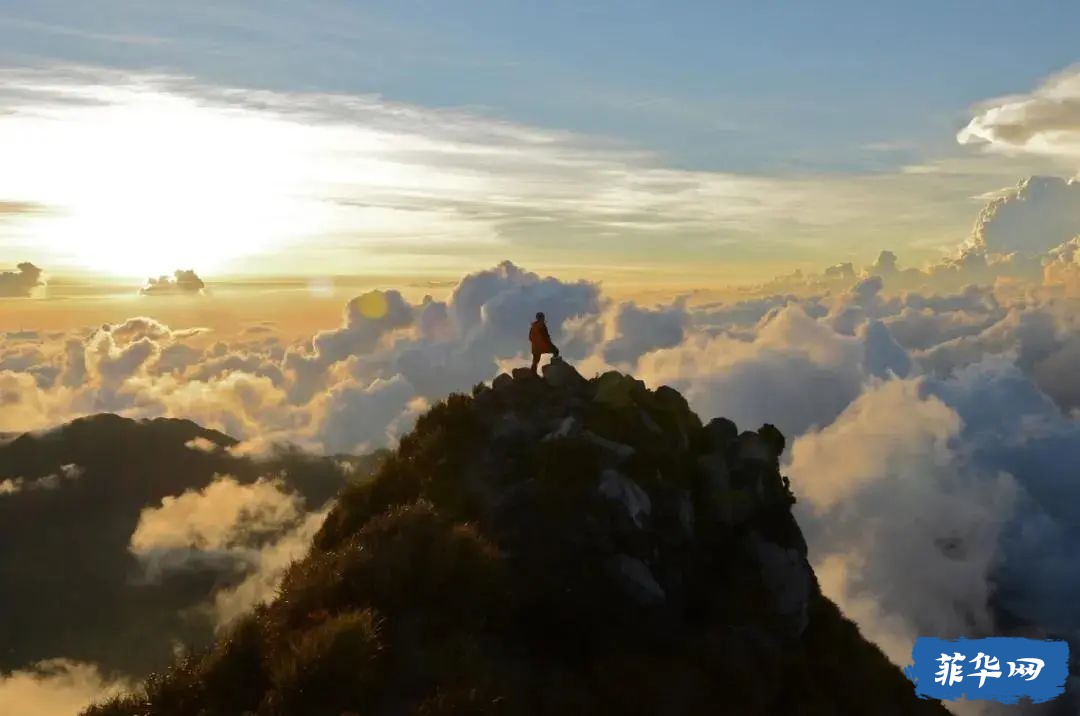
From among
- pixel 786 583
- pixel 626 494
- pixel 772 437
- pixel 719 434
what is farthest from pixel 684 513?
pixel 772 437

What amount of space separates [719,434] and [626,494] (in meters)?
12.1

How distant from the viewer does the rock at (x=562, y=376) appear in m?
32.1

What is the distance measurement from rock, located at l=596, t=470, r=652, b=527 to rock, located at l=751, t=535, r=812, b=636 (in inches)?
270

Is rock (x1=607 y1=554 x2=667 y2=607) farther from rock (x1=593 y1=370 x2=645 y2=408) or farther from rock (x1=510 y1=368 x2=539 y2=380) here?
rock (x1=510 y1=368 x2=539 y2=380)

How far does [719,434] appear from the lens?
35.3 m

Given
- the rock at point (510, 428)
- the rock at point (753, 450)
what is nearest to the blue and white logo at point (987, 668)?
the rock at point (753, 450)

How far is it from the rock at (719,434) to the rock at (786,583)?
16.9 feet

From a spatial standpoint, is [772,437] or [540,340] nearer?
[540,340]

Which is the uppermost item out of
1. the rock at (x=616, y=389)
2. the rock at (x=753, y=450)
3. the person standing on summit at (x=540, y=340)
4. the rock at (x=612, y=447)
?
the person standing on summit at (x=540, y=340)

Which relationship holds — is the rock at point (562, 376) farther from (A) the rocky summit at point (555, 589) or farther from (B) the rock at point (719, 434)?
(B) the rock at point (719, 434)

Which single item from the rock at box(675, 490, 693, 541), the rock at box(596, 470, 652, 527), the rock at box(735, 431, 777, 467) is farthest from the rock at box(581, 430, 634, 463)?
the rock at box(735, 431, 777, 467)

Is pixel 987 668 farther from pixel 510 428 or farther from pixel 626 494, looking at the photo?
pixel 510 428

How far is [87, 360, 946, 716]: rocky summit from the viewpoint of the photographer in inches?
570

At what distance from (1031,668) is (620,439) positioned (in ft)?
74.2
